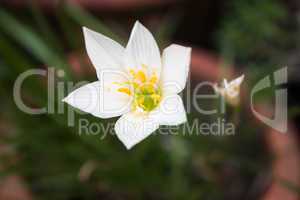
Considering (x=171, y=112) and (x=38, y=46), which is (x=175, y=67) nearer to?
(x=171, y=112)

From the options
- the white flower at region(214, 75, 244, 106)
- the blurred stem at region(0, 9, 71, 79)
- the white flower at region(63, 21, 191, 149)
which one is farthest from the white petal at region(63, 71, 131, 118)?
the blurred stem at region(0, 9, 71, 79)

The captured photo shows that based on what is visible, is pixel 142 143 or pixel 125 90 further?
pixel 142 143

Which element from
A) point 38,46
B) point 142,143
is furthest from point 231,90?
point 38,46

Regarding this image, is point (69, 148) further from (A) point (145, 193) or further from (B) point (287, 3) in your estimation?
(B) point (287, 3)

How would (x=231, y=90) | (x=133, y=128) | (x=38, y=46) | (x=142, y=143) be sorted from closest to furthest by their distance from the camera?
(x=133, y=128) → (x=231, y=90) → (x=142, y=143) → (x=38, y=46)

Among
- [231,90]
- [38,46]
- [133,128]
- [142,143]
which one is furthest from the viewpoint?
[38,46]

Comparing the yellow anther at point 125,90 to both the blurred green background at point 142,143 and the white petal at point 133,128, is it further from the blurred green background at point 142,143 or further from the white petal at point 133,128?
the blurred green background at point 142,143

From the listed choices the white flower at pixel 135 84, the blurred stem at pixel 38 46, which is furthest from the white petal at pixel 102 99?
the blurred stem at pixel 38 46
